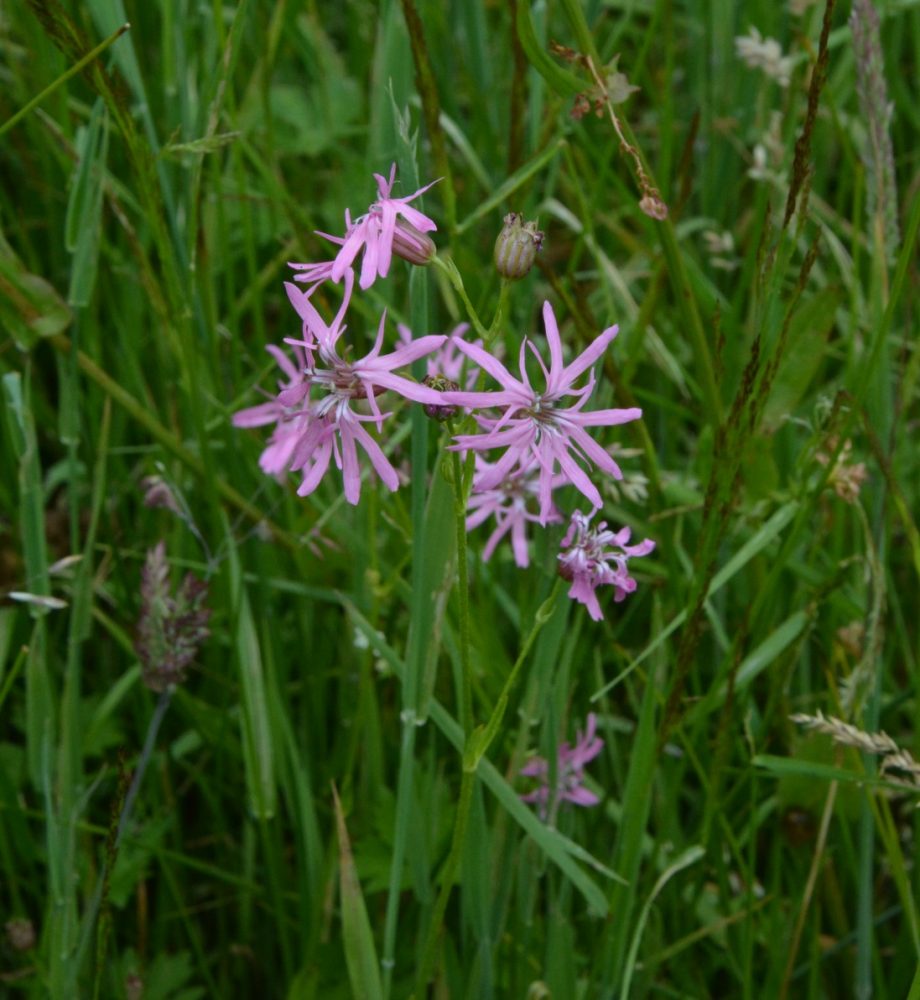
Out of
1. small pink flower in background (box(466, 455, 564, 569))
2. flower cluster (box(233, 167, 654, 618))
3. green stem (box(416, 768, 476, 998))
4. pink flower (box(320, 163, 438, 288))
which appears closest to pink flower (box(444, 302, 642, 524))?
flower cluster (box(233, 167, 654, 618))

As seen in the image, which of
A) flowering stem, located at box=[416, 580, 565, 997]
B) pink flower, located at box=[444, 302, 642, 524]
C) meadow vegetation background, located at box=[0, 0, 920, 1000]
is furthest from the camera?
meadow vegetation background, located at box=[0, 0, 920, 1000]

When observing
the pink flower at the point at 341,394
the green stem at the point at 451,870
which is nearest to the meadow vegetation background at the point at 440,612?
the green stem at the point at 451,870

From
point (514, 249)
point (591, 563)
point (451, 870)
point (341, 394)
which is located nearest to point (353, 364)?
point (341, 394)

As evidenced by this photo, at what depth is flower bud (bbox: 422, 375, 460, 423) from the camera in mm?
1013

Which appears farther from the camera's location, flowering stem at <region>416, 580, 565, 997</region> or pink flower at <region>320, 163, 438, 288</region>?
flowering stem at <region>416, 580, 565, 997</region>

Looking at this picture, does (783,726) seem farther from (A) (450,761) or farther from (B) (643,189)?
(B) (643,189)

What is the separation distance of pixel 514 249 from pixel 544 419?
15 centimetres

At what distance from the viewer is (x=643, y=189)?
1251 millimetres

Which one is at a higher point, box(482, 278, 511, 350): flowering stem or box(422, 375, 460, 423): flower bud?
box(482, 278, 511, 350): flowering stem

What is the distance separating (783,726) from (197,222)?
3.51 ft

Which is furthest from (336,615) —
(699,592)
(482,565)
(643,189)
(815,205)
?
(815,205)

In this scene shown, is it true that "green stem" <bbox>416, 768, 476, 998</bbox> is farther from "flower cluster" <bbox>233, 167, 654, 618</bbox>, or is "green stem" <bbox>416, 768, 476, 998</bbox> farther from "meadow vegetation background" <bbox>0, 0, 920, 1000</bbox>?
"flower cluster" <bbox>233, 167, 654, 618</bbox>

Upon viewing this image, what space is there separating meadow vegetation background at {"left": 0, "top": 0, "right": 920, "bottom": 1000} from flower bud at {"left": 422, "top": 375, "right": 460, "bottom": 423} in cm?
12

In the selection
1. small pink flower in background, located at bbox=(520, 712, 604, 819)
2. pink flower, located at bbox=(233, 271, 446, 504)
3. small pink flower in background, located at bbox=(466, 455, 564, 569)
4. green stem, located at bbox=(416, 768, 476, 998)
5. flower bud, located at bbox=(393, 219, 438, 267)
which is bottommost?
small pink flower in background, located at bbox=(520, 712, 604, 819)
